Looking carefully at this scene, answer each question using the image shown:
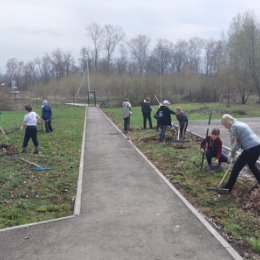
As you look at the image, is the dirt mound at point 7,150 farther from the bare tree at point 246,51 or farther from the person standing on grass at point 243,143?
the bare tree at point 246,51

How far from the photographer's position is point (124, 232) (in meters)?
6.50

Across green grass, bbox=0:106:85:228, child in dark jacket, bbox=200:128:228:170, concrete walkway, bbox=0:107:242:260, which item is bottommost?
green grass, bbox=0:106:85:228

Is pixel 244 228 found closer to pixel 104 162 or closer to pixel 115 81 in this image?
pixel 104 162

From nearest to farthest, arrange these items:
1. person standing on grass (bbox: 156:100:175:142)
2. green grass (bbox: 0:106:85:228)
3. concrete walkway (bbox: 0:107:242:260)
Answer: concrete walkway (bbox: 0:107:242:260) → green grass (bbox: 0:106:85:228) → person standing on grass (bbox: 156:100:175:142)

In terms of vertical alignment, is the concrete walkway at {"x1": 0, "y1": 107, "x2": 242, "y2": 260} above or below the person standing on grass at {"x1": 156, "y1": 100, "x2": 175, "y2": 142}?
below

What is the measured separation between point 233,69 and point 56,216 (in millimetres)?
51855

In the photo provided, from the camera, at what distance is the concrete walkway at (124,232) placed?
18.7 feet

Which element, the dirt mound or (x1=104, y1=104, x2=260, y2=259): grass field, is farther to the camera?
the dirt mound

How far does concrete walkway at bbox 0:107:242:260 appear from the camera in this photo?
18.7ft

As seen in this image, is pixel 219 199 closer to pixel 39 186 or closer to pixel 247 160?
pixel 247 160

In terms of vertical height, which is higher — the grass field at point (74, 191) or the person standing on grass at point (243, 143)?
the person standing on grass at point (243, 143)

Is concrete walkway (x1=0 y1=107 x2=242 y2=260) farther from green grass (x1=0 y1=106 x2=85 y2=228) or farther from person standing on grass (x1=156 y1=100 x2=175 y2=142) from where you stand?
person standing on grass (x1=156 y1=100 x2=175 y2=142)

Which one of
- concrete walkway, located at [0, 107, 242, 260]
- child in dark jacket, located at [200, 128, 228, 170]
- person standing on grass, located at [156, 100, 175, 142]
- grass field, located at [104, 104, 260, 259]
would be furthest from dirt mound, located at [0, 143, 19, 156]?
child in dark jacket, located at [200, 128, 228, 170]

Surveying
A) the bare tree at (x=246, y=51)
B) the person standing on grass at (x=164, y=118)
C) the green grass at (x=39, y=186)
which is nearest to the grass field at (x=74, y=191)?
the green grass at (x=39, y=186)
